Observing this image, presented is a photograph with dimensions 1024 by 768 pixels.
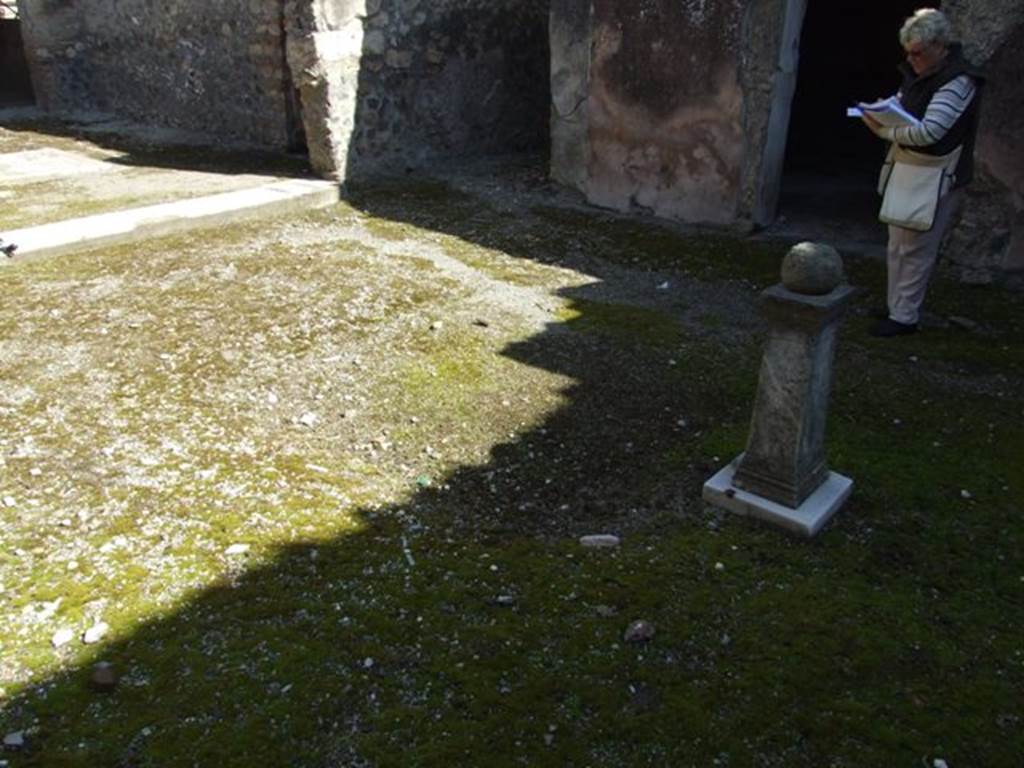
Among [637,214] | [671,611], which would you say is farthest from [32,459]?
[637,214]

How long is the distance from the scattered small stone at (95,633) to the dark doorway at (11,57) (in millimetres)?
13229

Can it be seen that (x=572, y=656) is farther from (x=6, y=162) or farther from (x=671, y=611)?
(x=6, y=162)

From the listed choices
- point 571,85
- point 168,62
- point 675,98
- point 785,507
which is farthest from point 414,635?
point 168,62

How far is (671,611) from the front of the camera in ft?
9.87

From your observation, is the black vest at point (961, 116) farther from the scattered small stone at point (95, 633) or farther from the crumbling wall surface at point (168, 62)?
the crumbling wall surface at point (168, 62)

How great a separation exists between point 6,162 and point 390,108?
411 cm

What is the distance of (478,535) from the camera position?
3443mm

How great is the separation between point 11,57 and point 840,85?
1206 cm

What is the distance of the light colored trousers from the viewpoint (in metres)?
4.95

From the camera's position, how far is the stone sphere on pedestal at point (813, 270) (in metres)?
3.21

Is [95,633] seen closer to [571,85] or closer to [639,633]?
[639,633]

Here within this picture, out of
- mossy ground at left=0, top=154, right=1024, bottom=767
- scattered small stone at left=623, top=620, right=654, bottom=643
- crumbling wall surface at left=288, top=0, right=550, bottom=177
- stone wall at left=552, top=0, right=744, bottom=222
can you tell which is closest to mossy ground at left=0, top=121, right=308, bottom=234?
crumbling wall surface at left=288, top=0, right=550, bottom=177

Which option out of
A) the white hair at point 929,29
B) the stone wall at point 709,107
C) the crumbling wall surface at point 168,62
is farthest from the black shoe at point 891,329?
the crumbling wall surface at point 168,62

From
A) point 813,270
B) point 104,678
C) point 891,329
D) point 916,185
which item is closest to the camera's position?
point 104,678
